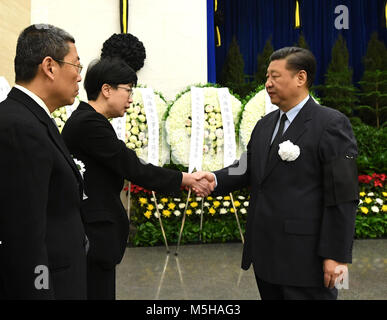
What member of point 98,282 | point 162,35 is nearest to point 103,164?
point 98,282

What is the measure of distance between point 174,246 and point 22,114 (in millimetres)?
4195

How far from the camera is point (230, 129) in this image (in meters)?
4.92

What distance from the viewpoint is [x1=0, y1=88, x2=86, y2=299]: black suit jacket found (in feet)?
4.07

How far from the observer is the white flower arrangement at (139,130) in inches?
192

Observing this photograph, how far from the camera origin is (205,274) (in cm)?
418

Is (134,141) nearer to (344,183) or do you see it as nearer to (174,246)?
(174,246)

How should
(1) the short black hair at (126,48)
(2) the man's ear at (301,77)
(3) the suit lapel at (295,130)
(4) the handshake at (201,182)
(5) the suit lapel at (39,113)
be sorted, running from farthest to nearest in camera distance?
(1) the short black hair at (126,48) → (4) the handshake at (201,182) → (2) the man's ear at (301,77) → (3) the suit lapel at (295,130) → (5) the suit lapel at (39,113)

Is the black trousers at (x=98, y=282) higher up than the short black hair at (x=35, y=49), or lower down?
lower down

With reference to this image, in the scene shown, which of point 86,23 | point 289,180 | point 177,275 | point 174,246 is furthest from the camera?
point 86,23

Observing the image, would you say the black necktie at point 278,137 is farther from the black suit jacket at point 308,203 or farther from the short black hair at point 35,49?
the short black hair at point 35,49

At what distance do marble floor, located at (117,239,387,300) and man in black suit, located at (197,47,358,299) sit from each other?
1.67 meters

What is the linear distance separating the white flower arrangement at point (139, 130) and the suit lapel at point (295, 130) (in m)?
2.97

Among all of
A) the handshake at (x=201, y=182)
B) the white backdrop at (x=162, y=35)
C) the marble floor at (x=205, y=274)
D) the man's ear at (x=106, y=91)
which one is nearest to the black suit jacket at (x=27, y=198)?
the man's ear at (x=106, y=91)
